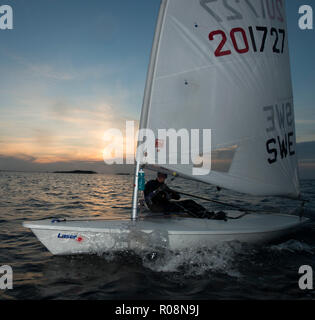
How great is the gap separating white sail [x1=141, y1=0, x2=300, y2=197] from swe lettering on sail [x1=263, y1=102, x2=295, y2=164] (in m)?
0.02

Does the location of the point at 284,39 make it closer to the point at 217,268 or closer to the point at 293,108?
the point at 293,108

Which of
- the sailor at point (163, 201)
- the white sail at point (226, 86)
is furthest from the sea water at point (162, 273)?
the white sail at point (226, 86)

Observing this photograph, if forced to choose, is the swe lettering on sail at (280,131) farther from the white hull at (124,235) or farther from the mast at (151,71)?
the mast at (151,71)

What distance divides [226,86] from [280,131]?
1565 mm

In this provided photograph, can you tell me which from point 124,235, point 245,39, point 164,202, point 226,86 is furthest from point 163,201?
point 245,39

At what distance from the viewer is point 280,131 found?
4.92 meters

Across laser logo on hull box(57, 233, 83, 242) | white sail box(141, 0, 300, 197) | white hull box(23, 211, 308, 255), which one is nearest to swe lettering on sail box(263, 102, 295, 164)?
white sail box(141, 0, 300, 197)

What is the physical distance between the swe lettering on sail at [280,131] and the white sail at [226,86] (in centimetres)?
2

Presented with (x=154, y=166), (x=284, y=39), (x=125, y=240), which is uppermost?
(x=284, y=39)

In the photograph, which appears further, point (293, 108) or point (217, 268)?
point (293, 108)

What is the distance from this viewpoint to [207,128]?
4.14 meters
